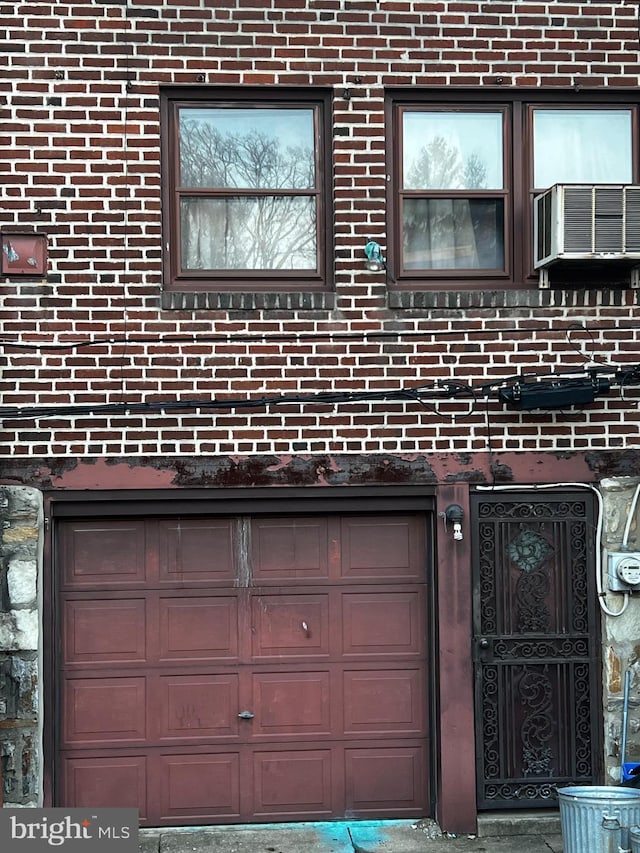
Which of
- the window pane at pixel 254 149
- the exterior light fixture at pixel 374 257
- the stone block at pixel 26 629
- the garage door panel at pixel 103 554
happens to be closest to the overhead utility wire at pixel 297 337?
the exterior light fixture at pixel 374 257

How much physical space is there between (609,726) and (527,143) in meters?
4.17

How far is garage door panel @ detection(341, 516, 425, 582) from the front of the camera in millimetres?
8164

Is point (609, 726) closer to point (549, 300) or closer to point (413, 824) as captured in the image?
point (413, 824)

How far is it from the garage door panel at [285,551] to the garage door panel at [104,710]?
3.83ft

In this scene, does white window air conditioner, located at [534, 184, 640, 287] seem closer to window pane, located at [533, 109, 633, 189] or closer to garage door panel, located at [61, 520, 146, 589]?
window pane, located at [533, 109, 633, 189]

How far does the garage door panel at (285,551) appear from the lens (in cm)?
810

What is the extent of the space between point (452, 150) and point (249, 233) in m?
1.59

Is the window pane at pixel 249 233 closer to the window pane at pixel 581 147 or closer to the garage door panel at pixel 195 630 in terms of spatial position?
the window pane at pixel 581 147

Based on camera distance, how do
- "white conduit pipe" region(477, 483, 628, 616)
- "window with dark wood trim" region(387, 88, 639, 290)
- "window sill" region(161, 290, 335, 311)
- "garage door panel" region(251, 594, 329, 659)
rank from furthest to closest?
"window with dark wood trim" region(387, 88, 639, 290) < "garage door panel" region(251, 594, 329, 659) < "white conduit pipe" region(477, 483, 628, 616) < "window sill" region(161, 290, 335, 311)

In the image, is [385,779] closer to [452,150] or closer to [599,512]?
[599,512]

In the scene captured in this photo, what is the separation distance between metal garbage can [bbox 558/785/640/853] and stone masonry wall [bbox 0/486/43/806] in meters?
3.48

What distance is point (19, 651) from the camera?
302 inches

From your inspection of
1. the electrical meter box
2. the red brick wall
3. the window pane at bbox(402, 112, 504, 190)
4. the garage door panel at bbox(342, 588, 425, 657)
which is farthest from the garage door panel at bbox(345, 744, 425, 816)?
the window pane at bbox(402, 112, 504, 190)

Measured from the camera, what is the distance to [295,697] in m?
8.08
